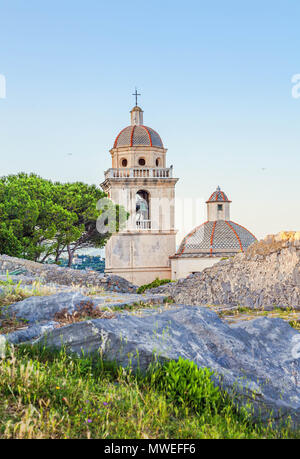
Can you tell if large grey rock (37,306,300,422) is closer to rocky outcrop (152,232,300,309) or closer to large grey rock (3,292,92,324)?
large grey rock (3,292,92,324)

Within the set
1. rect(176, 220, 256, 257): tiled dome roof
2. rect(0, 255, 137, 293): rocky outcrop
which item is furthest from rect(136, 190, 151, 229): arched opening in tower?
rect(0, 255, 137, 293): rocky outcrop

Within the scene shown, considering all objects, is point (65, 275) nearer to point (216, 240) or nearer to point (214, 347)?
point (214, 347)

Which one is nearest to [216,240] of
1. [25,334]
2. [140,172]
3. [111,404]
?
[140,172]

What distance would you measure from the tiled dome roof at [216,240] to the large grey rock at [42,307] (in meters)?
32.2

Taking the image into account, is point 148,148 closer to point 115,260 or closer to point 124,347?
point 115,260

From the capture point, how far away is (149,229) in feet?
131

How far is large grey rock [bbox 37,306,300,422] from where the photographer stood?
460 centimetres

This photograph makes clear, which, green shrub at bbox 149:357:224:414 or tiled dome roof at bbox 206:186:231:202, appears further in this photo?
tiled dome roof at bbox 206:186:231:202

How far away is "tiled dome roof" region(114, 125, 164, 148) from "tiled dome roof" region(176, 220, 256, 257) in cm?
820

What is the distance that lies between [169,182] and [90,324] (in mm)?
35549

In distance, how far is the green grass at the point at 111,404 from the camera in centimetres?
344

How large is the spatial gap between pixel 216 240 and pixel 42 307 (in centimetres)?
3473

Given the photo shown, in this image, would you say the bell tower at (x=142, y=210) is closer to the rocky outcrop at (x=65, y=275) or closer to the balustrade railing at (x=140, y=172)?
the balustrade railing at (x=140, y=172)

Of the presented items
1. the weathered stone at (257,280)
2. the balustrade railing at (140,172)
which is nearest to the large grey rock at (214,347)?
the weathered stone at (257,280)
